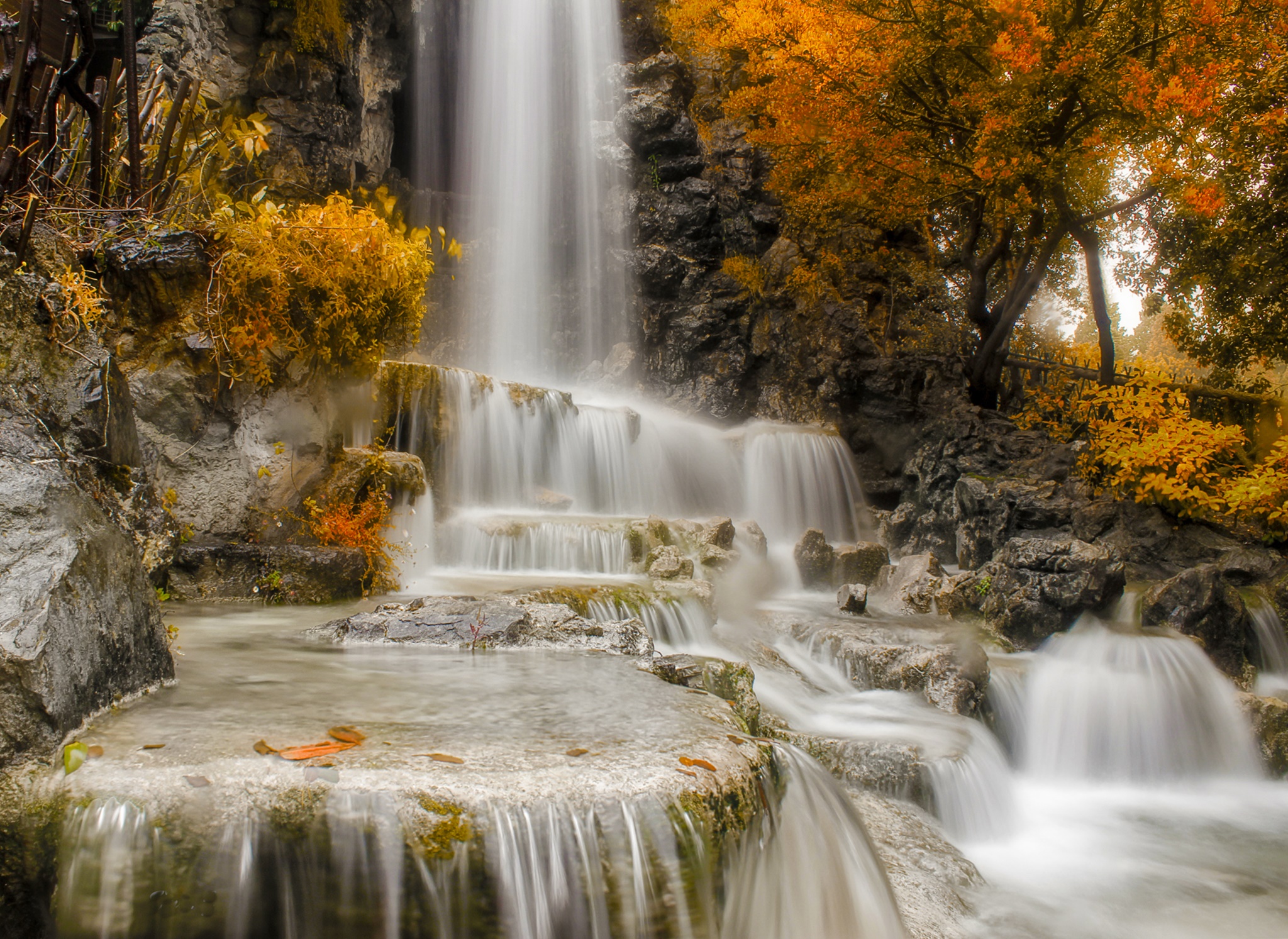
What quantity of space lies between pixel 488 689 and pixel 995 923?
8.46 feet

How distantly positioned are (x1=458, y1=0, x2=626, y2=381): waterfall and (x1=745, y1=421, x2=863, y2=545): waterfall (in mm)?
5091

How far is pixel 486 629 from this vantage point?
415 cm

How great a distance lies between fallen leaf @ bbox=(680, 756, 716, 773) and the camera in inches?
91.0

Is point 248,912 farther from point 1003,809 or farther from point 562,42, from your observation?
point 562,42

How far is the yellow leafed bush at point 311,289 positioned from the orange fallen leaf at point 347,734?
3.91m

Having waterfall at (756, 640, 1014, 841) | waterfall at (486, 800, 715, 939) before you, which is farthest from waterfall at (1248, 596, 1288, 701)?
waterfall at (486, 800, 715, 939)

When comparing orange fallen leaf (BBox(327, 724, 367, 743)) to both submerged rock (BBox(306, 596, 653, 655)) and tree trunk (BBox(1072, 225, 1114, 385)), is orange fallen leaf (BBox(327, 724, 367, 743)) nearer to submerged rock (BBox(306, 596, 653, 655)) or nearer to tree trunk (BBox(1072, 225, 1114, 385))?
submerged rock (BBox(306, 596, 653, 655))

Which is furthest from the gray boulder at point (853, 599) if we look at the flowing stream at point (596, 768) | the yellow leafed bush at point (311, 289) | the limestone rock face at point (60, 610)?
the limestone rock face at point (60, 610)

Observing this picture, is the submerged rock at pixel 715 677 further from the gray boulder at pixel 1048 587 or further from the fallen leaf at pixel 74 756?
the gray boulder at pixel 1048 587

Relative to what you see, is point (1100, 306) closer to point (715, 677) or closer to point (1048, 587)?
point (1048, 587)

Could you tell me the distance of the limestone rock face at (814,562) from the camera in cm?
986

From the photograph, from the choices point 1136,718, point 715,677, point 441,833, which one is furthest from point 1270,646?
point 441,833

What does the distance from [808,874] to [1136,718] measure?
15.4 feet

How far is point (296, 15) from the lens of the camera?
505 inches
